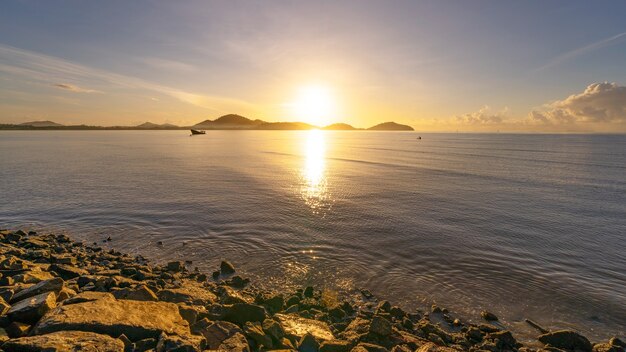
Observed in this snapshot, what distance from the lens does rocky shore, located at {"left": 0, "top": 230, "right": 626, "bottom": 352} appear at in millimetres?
8289

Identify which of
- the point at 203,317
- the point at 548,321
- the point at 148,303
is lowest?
the point at 548,321

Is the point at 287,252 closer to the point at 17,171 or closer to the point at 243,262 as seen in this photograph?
the point at 243,262

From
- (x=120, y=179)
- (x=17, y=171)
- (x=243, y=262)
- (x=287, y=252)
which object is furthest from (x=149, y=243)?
(x=17, y=171)

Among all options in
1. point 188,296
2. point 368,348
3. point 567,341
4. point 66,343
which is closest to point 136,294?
point 188,296

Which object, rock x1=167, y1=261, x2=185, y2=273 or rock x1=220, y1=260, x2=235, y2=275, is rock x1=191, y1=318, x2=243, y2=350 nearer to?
rock x1=220, y1=260, x2=235, y2=275

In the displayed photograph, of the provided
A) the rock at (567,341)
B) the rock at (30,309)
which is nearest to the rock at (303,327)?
the rock at (30,309)

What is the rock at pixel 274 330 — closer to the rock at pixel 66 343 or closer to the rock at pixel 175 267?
the rock at pixel 66 343

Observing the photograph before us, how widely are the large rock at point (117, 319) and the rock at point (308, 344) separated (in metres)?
3.46

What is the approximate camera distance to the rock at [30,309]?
8.70 m

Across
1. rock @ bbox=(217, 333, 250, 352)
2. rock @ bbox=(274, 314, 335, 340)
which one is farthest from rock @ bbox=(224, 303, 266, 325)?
rock @ bbox=(217, 333, 250, 352)

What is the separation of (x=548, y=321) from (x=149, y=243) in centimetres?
2359

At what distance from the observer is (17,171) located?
53188mm

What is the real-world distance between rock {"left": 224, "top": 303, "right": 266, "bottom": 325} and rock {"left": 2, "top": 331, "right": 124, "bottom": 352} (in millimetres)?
3845

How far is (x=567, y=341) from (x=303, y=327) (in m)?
9.95
